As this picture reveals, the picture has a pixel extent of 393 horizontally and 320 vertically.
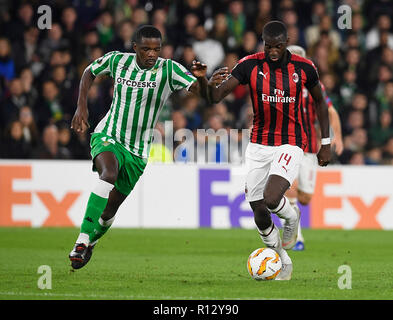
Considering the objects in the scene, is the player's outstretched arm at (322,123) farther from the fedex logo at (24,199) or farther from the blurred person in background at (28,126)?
the blurred person in background at (28,126)

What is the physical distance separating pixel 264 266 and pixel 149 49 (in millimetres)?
2252

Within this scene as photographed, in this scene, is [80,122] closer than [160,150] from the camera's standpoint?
Yes

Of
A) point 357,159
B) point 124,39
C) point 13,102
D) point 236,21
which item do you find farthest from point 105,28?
point 357,159

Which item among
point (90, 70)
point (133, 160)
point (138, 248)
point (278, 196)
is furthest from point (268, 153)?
point (138, 248)

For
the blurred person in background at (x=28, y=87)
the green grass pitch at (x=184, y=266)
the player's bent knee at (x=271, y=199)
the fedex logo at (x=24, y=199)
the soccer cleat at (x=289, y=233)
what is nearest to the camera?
the green grass pitch at (x=184, y=266)

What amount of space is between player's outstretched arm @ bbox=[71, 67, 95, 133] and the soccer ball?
191cm

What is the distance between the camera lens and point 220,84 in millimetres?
8797

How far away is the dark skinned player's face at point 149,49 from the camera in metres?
8.87

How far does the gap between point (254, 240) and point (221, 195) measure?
80.0 inches

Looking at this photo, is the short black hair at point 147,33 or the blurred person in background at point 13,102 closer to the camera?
the short black hair at point 147,33

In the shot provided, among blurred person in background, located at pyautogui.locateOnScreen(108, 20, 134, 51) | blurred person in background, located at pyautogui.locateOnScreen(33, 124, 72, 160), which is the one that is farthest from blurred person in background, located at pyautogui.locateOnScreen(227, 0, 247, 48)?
blurred person in background, located at pyautogui.locateOnScreen(33, 124, 72, 160)

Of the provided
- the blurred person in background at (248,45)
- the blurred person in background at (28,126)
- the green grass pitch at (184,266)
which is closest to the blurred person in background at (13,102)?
the blurred person in background at (28,126)

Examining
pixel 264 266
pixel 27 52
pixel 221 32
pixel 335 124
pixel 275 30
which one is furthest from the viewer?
pixel 221 32

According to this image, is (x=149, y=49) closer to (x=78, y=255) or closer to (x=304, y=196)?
(x=78, y=255)
